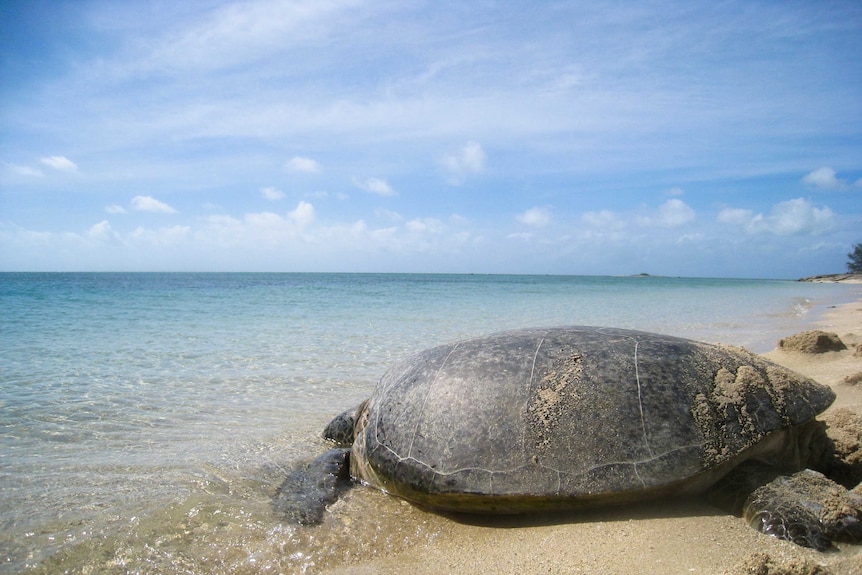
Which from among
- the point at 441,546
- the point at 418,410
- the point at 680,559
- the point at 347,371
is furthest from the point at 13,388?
the point at 680,559

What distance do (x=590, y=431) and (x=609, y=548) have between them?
23.5 inches

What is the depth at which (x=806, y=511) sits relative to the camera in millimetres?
2457

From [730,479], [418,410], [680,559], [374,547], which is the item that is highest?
[418,410]

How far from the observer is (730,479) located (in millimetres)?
2805

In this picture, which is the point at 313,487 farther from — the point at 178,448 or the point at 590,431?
the point at 590,431

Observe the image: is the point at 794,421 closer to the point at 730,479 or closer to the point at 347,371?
the point at 730,479

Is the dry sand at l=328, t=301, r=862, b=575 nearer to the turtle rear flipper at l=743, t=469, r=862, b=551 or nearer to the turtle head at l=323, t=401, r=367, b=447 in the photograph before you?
the turtle rear flipper at l=743, t=469, r=862, b=551

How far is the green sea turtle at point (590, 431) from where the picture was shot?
8.83 feet

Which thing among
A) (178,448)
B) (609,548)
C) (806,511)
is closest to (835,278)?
(806,511)

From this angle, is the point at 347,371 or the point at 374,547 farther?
the point at 347,371

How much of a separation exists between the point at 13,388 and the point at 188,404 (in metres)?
2.28

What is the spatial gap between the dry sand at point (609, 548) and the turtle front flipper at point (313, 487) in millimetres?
573

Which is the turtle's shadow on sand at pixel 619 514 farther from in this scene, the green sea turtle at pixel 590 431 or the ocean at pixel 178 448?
the ocean at pixel 178 448

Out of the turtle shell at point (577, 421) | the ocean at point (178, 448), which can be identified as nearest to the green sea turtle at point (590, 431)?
the turtle shell at point (577, 421)
